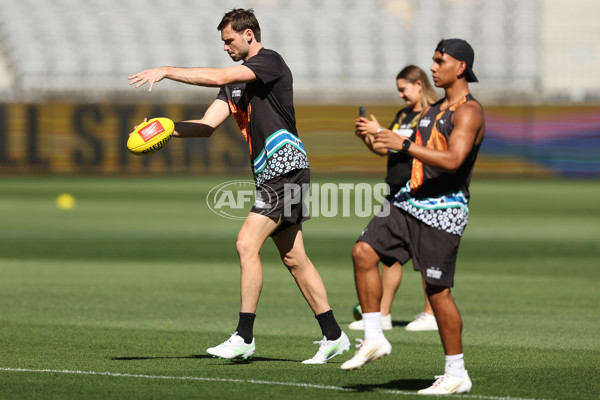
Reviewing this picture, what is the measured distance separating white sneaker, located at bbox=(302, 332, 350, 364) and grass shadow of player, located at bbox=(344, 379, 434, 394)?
31.1 inches

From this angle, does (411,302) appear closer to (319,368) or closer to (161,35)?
(319,368)

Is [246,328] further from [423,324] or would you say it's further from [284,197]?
[423,324]

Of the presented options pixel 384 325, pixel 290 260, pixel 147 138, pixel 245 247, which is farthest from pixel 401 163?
pixel 147 138

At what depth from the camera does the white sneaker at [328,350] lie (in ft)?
23.9

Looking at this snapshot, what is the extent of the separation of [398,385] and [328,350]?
96cm

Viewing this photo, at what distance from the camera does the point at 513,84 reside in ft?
121

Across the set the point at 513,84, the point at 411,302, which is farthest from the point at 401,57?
the point at 411,302

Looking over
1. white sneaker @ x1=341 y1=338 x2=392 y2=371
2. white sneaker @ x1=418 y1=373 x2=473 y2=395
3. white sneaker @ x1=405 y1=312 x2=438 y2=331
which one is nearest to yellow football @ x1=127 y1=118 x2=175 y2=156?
white sneaker @ x1=341 y1=338 x2=392 y2=371

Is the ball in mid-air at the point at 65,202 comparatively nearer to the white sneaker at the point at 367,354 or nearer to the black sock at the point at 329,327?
the black sock at the point at 329,327

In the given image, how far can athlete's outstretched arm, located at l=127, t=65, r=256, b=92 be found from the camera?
21.6 ft

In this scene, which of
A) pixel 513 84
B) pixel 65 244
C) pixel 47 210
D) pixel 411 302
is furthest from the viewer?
pixel 513 84

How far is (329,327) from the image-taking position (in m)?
7.41

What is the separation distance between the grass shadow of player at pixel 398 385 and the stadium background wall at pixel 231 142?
25.4m

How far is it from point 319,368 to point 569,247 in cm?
1018
